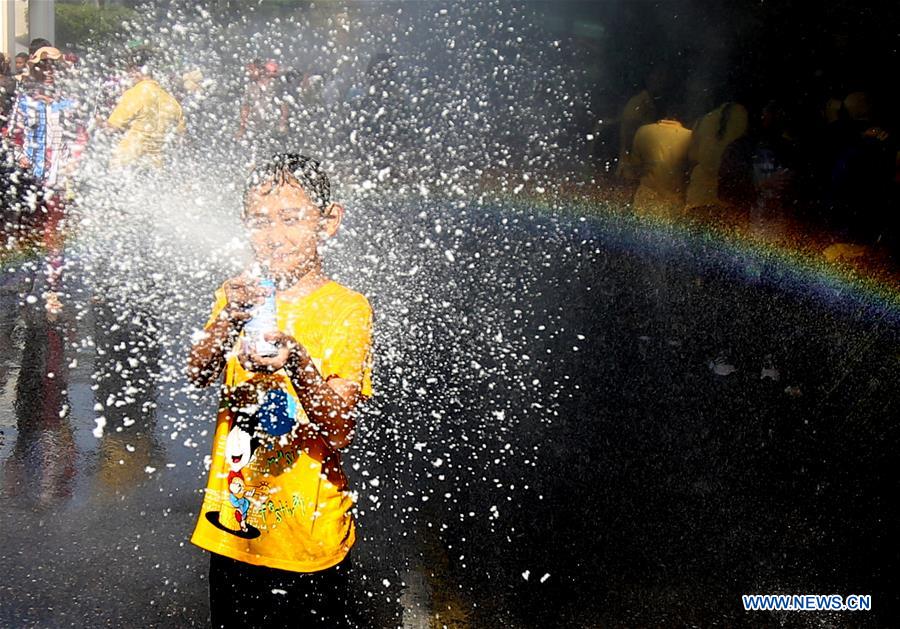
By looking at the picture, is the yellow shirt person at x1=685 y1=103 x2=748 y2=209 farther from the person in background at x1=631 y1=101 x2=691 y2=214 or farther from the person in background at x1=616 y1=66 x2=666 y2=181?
the person in background at x1=616 y1=66 x2=666 y2=181

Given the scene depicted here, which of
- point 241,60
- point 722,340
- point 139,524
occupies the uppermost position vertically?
point 241,60

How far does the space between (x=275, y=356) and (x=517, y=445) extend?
102 inches

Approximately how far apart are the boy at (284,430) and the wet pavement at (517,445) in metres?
0.82

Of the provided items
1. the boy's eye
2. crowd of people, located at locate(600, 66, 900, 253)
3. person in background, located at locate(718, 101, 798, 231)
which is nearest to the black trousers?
the boy's eye

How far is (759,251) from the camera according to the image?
6.41m

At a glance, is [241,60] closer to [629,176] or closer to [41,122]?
[41,122]

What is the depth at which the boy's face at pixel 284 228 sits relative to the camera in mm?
1641

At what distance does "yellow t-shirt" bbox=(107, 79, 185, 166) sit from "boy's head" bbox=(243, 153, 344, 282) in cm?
254

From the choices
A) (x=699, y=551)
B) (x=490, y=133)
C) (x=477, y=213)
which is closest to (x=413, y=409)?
(x=699, y=551)

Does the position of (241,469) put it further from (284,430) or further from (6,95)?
(6,95)

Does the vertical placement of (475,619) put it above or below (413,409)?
below

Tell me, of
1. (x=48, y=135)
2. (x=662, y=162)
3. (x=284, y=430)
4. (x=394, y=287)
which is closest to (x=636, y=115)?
(x=662, y=162)

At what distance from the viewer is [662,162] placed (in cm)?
624

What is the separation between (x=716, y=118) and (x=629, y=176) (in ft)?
3.18
